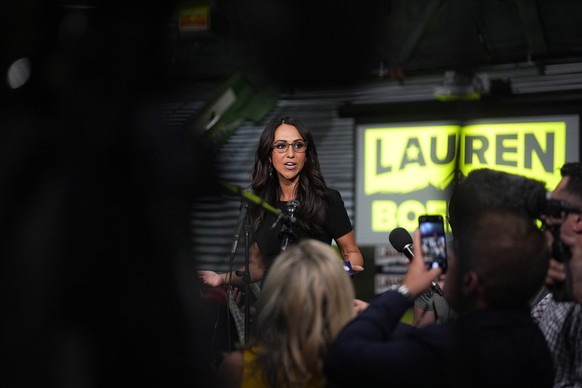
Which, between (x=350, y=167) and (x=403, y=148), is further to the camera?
(x=350, y=167)

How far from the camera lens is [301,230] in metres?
2.41

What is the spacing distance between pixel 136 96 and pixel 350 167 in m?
2.57

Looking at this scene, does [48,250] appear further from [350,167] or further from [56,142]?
[350,167]

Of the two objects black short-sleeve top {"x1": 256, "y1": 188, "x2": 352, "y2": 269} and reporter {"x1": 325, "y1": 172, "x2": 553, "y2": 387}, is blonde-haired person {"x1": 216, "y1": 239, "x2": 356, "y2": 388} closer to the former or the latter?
reporter {"x1": 325, "y1": 172, "x2": 553, "y2": 387}

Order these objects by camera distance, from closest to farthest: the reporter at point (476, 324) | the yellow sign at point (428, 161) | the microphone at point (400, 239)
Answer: the reporter at point (476, 324)
the microphone at point (400, 239)
the yellow sign at point (428, 161)

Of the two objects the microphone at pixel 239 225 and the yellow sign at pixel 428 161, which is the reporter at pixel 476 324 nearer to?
the microphone at pixel 239 225

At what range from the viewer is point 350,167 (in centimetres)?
385

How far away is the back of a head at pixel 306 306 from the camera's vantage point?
1.61m

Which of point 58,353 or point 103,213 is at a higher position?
point 103,213

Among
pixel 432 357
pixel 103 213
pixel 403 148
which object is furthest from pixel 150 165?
pixel 403 148

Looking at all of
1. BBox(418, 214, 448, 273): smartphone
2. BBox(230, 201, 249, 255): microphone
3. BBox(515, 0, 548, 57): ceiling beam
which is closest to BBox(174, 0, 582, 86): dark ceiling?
BBox(418, 214, 448, 273): smartphone

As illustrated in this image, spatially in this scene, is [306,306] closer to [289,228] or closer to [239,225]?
[289,228]

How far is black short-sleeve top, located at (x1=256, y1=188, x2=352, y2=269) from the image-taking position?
7.86ft

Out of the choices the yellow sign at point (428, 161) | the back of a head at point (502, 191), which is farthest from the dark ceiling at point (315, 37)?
the yellow sign at point (428, 161)
